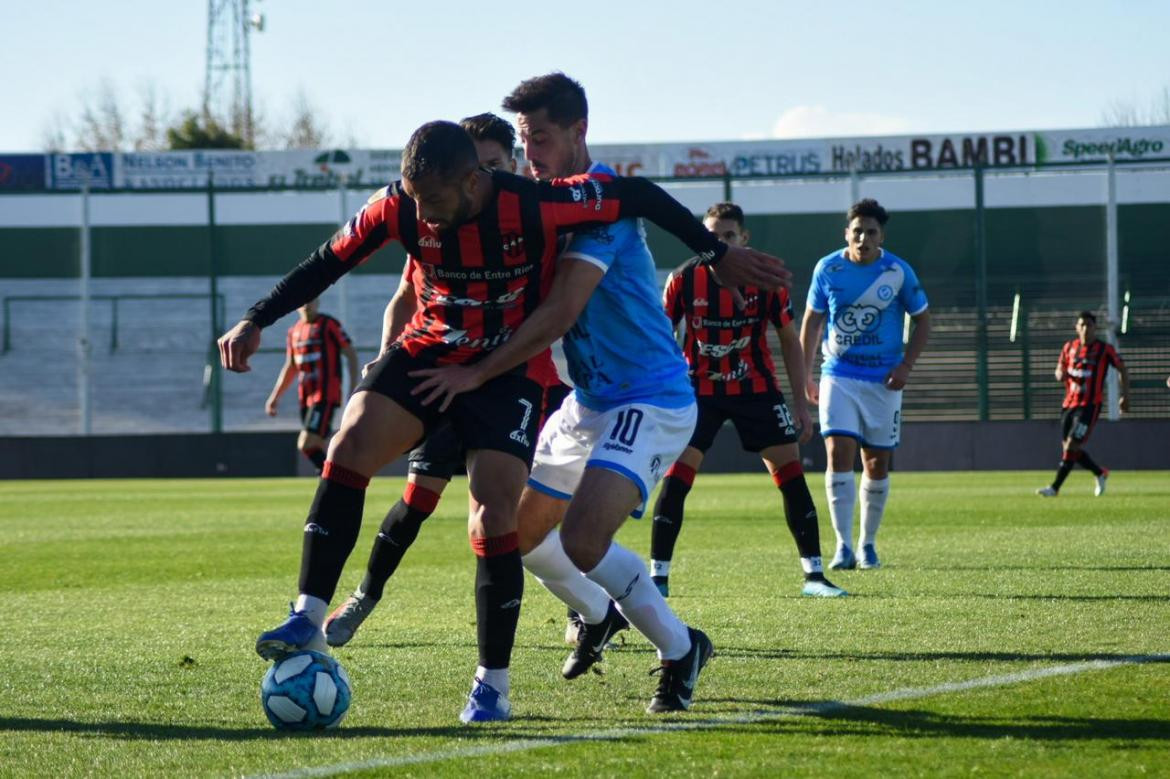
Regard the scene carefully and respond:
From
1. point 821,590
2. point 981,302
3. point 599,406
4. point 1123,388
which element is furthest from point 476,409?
point 981,302

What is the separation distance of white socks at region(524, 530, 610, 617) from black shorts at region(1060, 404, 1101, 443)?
13826 millimetres

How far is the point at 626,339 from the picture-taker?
5254mm

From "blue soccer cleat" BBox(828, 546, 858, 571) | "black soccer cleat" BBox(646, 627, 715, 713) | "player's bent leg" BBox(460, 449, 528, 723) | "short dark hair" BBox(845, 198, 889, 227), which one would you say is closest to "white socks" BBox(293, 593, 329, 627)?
"player's bent leg" BBox(460, 449, 528, 723)

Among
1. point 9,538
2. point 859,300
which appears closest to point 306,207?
point 9,538

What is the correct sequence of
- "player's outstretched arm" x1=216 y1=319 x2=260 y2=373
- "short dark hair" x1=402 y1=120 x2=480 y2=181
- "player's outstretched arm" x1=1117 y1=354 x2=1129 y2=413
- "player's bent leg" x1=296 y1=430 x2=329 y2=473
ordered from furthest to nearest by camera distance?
"player's outstretched arm" x1=1117 y1=354 x2=1129 y2=413 < "player's bent leg" x1=296 y1=430 x2=329 y2=473 < "player's outstretched arm" x1=216 y1=319 x2=260 y2=373 < "short dark hair" x1=402 y1=120 x2=480 y2=181

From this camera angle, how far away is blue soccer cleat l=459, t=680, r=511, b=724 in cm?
470

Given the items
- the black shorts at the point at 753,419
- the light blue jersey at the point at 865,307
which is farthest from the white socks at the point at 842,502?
the black shorts at the point at 753,419

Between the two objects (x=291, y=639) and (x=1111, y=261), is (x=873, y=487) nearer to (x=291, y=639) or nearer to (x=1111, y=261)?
(x=291, y=639)

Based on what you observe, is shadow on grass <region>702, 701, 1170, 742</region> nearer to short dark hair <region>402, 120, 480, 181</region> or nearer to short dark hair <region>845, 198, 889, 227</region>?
short dark hair <region>402, 120, 480, 181</region>

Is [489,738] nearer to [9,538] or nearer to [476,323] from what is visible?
[476,323]

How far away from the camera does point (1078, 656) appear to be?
→ 228 inches

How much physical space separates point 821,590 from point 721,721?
3.71 metres

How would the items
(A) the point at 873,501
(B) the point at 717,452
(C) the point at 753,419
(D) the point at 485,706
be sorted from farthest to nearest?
(B) the point at 717,452 < (A) the point at 873,501 < (C) the point at 753,419 < (D) the point at 485,706

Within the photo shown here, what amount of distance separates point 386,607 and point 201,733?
3.59 metres
